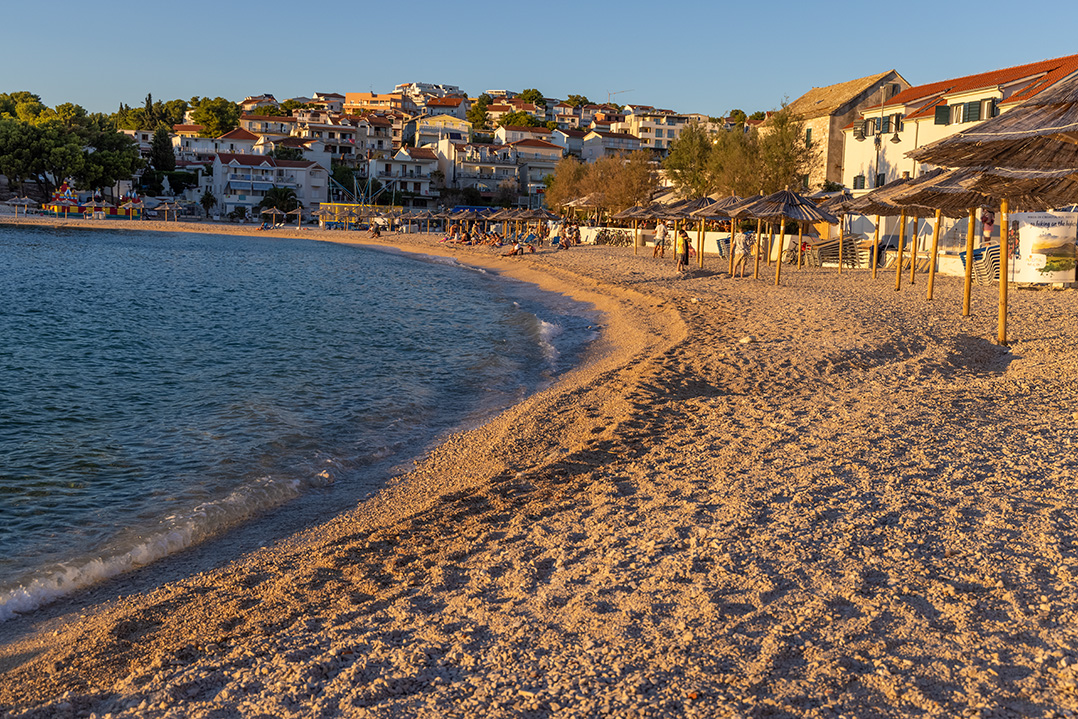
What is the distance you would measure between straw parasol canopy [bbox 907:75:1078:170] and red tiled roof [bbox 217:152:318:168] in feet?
301

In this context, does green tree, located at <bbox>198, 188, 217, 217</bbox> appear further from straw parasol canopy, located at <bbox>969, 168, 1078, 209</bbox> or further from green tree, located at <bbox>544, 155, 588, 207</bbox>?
straw parasol canopy, located at <bbox>969, 168, 1078, 209</bbox>

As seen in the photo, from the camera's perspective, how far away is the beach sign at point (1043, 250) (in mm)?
19609

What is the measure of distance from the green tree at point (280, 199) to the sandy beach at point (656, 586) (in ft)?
286

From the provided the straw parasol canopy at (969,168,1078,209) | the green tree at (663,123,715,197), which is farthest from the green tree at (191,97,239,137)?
the straw parasol canopy at (969,168,1078,209)

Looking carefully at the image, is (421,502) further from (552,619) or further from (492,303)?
(492,303)

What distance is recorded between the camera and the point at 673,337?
1633cm

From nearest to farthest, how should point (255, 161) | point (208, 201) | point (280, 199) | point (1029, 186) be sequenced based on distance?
1. point (1029, 186)
2. point (280, 199)
3. point (255, 161)
4. point (208, 201)

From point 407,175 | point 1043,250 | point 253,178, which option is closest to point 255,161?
point 253,178

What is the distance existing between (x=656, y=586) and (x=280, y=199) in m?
93.0

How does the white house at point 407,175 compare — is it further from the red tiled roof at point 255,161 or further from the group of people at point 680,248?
the group of people at point 680,248

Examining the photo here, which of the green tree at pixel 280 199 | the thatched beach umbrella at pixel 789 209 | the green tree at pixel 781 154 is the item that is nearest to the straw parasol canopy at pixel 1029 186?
the thatched beach umbrella at pixel 789 209

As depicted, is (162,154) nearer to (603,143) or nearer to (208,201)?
(208,201)

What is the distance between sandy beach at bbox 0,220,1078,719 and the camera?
3.81 m

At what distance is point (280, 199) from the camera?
91.1m
